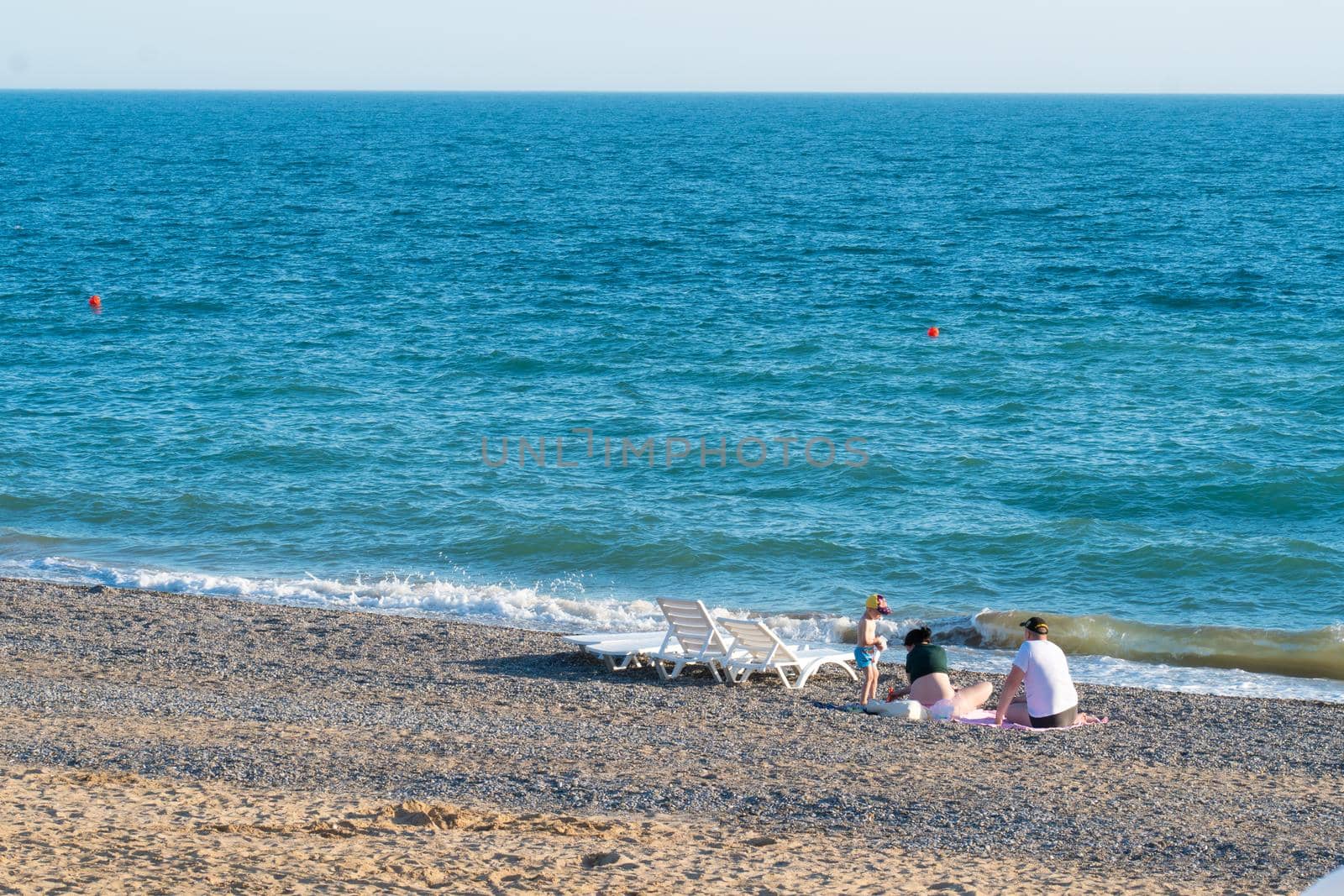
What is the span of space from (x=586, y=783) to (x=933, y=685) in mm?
3566

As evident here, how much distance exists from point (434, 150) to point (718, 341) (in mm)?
67184

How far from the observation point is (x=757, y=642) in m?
11.6

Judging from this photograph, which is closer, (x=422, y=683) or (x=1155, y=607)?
(x=422, y=683)

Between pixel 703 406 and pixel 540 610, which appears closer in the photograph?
pixel 540 610

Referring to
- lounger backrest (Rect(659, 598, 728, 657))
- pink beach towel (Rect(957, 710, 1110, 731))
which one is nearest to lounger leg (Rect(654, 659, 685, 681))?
lounger backrest (Rect(659, 598, 728, 657))

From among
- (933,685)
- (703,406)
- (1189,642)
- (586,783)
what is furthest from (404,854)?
(703,406)

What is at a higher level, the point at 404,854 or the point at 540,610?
the point at 404,854

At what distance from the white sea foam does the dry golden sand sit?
6695 millimetres

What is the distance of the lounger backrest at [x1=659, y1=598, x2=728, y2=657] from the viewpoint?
11.6 meters

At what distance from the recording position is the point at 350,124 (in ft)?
431

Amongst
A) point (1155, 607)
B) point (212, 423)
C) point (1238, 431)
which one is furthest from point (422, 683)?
point (1238, 431)

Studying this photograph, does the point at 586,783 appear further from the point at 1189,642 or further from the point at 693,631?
the point at 1189,642

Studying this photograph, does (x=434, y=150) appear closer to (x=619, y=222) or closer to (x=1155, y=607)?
(x=619, y=222)

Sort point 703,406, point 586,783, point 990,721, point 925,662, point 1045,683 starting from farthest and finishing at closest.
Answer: point 703,406 → point 925,662 → point 990,721 → point 1045,683 → point 586,783
